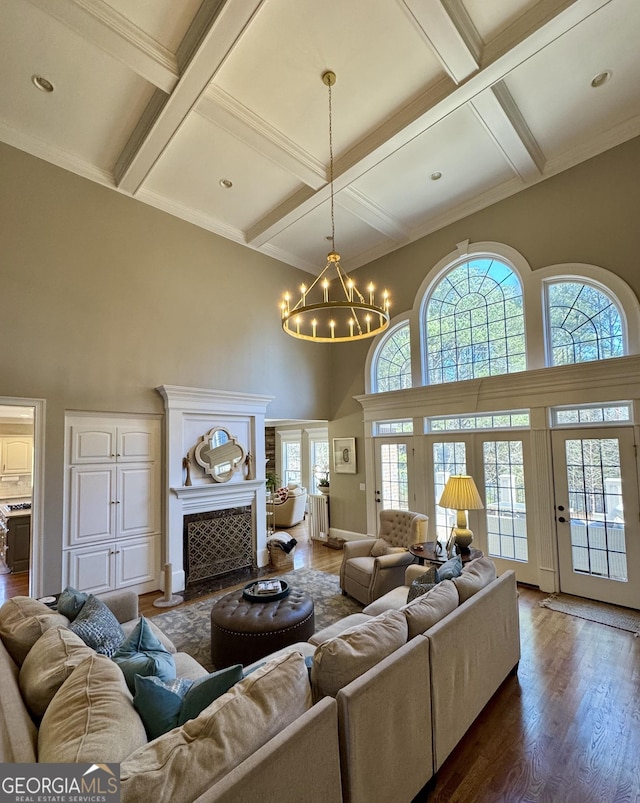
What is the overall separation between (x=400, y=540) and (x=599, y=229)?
4456 mm

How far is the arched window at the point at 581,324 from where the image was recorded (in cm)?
450

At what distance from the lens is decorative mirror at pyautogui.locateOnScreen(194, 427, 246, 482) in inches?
222

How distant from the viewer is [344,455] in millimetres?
7359

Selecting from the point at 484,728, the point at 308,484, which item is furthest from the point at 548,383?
the point at 308,484

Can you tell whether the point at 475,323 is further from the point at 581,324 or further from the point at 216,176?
the point at 216,176

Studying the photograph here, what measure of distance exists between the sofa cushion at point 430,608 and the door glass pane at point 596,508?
2.96 m

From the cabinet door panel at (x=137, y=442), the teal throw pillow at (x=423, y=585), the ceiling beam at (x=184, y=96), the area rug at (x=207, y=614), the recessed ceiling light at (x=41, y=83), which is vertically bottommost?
the area rug at (x=207, y=614)

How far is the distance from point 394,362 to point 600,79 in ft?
13.7

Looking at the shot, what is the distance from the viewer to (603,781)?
6.77 feet

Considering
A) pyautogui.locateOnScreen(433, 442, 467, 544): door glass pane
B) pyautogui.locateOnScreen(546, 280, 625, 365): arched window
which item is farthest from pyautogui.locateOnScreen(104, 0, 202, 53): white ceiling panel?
pyautogui.locateOnScreen(433, 442, 467, 544): door glass pane

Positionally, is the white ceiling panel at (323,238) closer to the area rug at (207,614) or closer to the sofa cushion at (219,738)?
the area rug at (207,614)

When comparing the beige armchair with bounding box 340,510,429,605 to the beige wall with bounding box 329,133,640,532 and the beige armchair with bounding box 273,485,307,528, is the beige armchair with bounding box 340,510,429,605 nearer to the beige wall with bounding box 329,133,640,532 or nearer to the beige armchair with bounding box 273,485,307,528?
the beige wall with bounding box 329,133,640,532

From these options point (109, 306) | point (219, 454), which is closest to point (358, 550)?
point (219, 454)

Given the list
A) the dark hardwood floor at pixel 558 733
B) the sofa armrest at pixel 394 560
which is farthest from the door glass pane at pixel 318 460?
the dark hardwood floor at pixel 558 733
